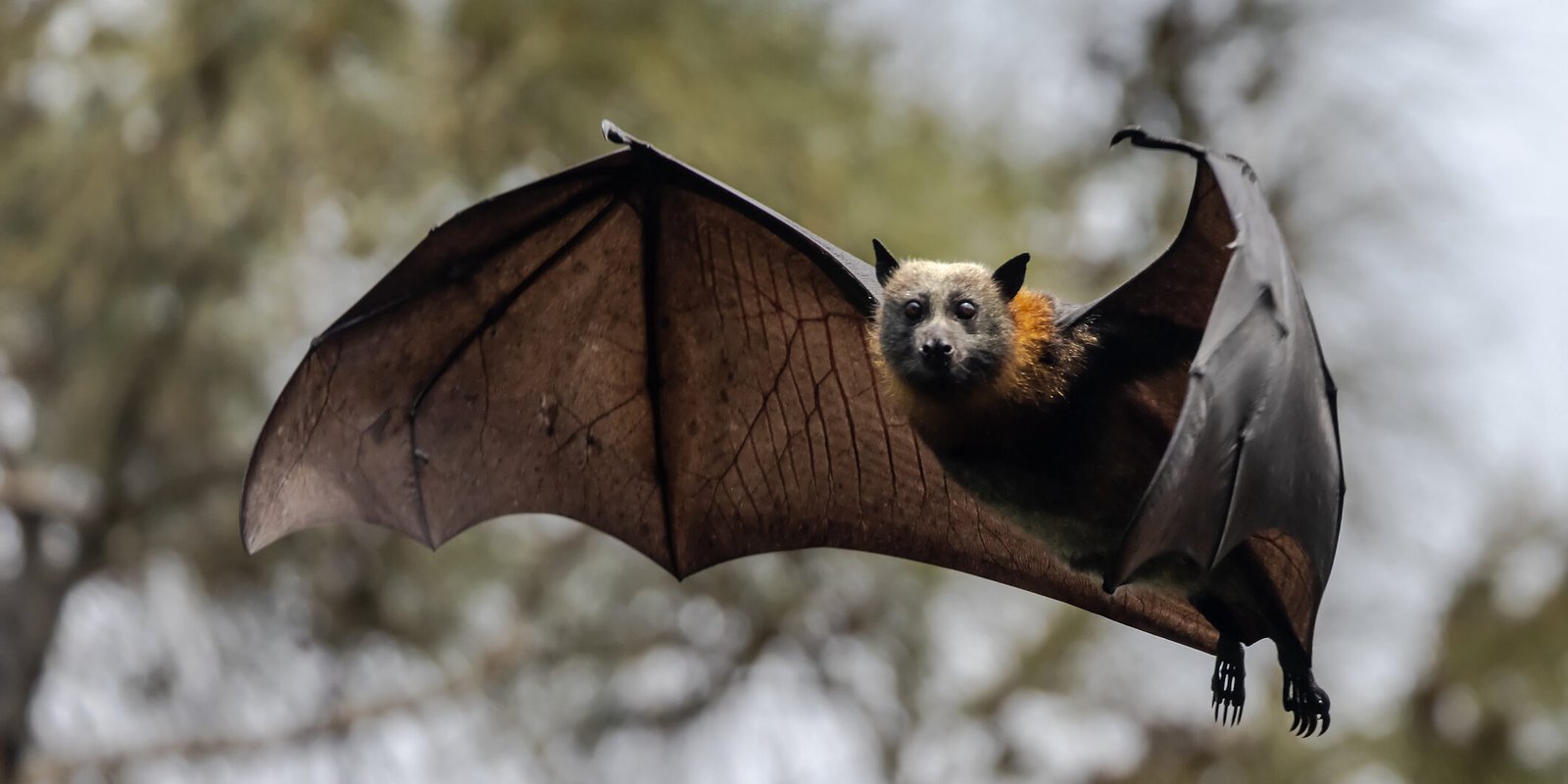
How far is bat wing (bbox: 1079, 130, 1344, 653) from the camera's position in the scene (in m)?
2.08

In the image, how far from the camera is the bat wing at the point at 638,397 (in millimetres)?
3197

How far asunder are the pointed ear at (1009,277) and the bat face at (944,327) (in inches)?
0.4

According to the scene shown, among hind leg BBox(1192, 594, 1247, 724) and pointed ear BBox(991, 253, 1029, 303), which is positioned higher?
pointed ear BBox(991, 253, 1029, 303)

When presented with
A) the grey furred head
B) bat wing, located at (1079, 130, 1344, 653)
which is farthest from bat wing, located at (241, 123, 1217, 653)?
bat wing, located at (1079, 130, 1344, 653)

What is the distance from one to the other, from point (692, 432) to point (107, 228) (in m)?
4.45

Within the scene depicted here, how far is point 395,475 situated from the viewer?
11.0ft

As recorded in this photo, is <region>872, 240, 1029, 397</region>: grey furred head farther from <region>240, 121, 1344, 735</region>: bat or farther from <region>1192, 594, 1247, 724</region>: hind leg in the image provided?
<region>1192, 594, 1247, 724</region>: hind leg

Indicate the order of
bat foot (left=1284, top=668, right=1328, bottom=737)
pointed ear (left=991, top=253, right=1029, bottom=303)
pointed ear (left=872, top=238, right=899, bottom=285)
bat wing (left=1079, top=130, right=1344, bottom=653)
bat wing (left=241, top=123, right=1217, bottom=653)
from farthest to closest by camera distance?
bat wing (left=241, top=123, right=1217, bottom=653)
pointed ear (left=872, top=238, right=899, bottom=285)
pointed ear (left=991, top=253, right=1029, bottom=303)
bat foot (left=1284, top=668, right=1328, bottom=737)
bat wing (left=1079, top=130, right=1344, bottom=653)

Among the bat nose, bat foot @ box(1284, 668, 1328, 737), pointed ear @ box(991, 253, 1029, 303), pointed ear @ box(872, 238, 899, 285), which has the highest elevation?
pointed ear @ box(872, 238, 899, 285)

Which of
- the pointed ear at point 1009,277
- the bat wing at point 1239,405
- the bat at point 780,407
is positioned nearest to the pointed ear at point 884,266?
the bat at point 780,407

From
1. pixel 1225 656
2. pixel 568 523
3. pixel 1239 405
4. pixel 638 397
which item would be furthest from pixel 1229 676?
pixel 568 523

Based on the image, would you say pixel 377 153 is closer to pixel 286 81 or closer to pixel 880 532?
pixel 286 81

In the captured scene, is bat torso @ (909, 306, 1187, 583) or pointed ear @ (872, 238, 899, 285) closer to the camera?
bat torso @ (909, 306, 1187, 583)

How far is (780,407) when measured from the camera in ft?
11.2
